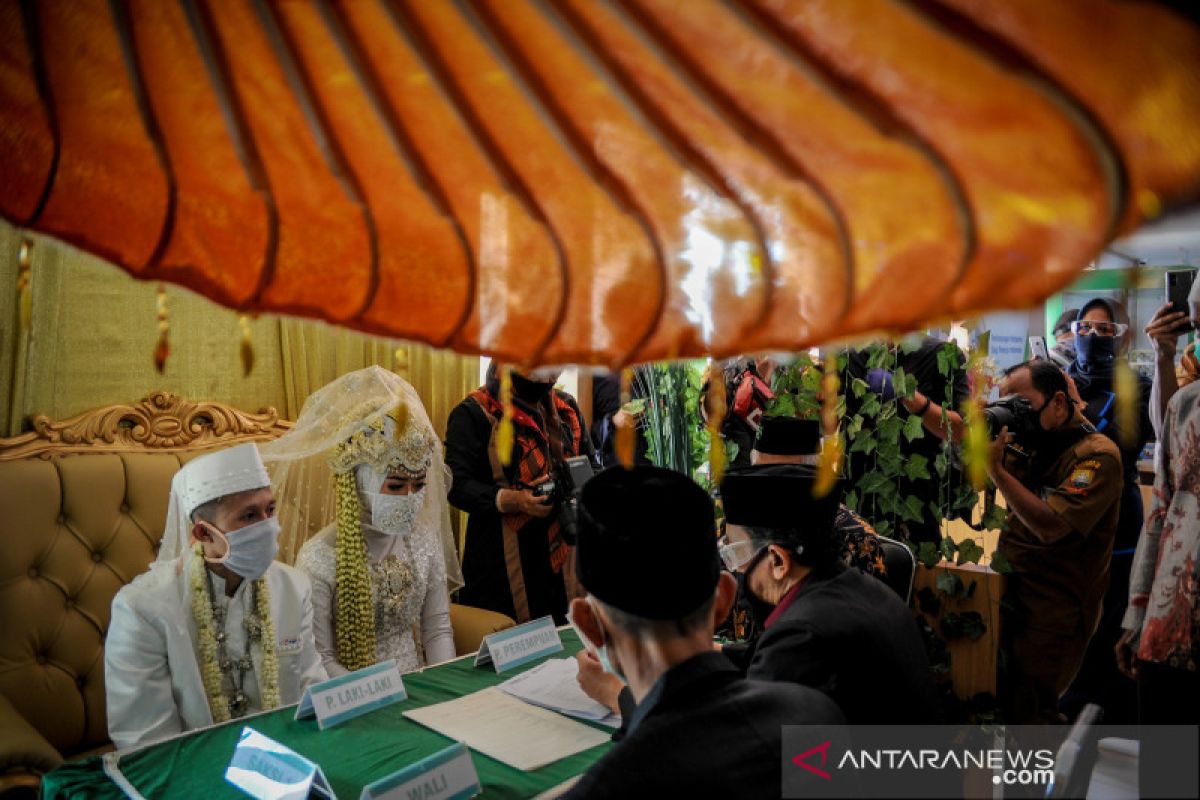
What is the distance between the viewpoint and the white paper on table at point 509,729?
1.45 meters

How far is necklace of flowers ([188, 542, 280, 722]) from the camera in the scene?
189 centimetres

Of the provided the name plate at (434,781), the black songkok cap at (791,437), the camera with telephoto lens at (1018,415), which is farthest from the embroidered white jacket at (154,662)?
the camera with telephoto lens at (1018,415)

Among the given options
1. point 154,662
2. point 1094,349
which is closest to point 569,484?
point 154,662

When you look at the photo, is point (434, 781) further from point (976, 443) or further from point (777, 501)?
point (976, 443)

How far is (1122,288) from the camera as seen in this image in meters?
0.26

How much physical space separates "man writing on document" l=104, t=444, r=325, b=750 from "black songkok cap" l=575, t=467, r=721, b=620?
45.3 inches

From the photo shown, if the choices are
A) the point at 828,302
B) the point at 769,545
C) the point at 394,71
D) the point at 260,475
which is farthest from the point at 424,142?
the point at 260,475

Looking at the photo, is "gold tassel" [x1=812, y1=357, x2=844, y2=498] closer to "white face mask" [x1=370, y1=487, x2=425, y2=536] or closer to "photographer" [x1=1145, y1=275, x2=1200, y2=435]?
"photographer" [x1=1145, y1=275, x2=1200, y2=435]

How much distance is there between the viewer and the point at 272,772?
127 cm

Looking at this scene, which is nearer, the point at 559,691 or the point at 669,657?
the point at 669,657

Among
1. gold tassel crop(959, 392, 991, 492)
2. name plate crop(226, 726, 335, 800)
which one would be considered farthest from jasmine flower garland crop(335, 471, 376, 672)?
gold tassel crop(959, 392, 991, 492)

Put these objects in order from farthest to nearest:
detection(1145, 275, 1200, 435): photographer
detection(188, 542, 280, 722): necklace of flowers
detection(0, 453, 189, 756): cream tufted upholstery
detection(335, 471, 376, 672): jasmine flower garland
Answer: detection(335, 471, 376, 672): jasmine flower garland, detection(0, 453, 189, 756): cream tufted upholstery, detection(188, 542, 280, 722): necklace of flowers, detection(1145, 275, 1200, 435): photographer

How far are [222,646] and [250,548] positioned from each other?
261mm

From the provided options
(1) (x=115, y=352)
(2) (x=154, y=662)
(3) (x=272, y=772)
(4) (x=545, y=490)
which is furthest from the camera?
(4) (x=545, y=490)
